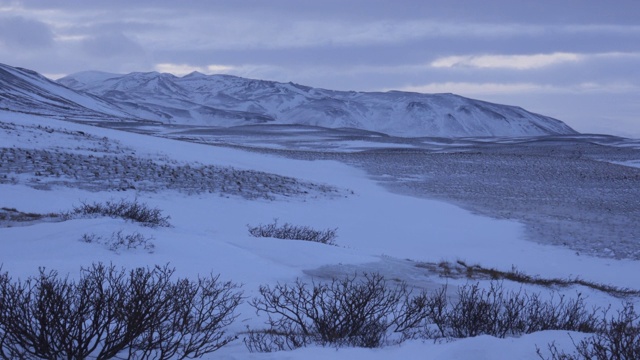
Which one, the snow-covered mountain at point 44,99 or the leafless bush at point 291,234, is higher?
the snow-covered mountain at point 44,99

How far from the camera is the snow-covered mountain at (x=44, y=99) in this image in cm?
9138

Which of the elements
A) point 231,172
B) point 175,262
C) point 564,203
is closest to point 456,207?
point 564,203

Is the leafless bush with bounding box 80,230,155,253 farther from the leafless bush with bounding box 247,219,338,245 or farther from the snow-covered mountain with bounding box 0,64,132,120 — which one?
the snow-covered mountain with bounding box 0,64,132,120

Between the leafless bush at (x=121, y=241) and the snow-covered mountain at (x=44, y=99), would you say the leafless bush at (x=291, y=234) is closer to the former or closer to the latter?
the leafless bush at (x=121, y=241)

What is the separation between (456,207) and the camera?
23531mm

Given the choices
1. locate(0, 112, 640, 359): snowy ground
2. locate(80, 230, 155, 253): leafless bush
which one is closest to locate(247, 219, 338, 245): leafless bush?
locate(0, 112, 640, 359): snowy ground

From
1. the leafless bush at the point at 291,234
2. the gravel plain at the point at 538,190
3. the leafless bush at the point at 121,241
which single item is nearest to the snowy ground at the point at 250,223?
the leafless bush at the point at 121,241

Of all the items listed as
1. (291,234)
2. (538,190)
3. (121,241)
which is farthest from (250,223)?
(538,190)

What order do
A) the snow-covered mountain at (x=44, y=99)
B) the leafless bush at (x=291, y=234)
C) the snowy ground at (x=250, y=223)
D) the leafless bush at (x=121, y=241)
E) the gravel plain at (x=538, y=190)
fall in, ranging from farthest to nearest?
the snow-covered mountain at (x=44, y=99) → the gravel plain at (x=538, y=190) → the leafless bush at (x=291, y=234) → the leafless bush at (x=121, y=241) → the snowy ground at (x=250, y=223)

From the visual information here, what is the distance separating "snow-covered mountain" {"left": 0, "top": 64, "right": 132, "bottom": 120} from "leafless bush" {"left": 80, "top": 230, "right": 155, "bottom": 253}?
266ft

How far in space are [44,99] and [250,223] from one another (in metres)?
111

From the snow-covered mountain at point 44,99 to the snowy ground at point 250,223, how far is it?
64.5 meters

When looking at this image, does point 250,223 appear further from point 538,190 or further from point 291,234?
point 538,190

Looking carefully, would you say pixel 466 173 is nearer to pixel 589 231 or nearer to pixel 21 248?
pixel 589 231
